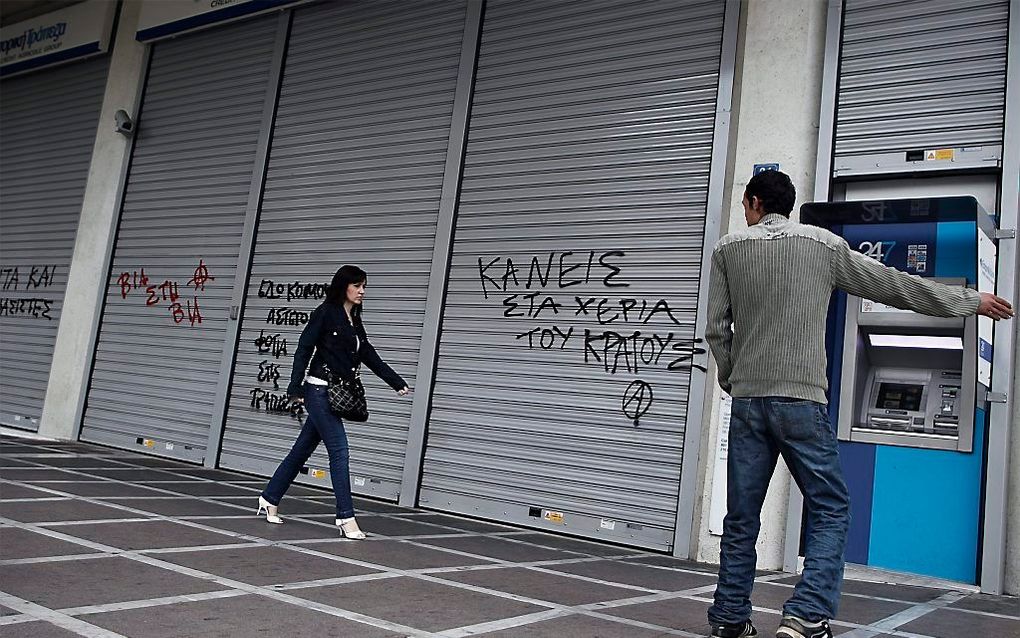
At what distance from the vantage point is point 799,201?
6512 mm

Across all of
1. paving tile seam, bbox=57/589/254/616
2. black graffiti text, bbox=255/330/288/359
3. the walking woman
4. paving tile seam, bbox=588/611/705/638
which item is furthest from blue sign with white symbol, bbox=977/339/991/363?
black graffiti text, bbox=255/330/288/359

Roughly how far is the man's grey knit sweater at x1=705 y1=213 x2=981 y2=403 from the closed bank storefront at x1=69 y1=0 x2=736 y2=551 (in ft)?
10.3

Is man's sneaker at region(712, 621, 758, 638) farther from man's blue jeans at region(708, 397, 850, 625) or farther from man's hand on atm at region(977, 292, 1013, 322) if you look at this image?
man's hand on atm at region(977, 292, 1013, 322)

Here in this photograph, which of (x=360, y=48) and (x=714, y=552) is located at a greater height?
(x=360, y=48)

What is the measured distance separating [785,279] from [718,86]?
150 inches

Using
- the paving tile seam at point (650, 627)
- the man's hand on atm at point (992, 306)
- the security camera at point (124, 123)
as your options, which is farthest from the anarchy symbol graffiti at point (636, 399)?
the security camera at point (124, 123)

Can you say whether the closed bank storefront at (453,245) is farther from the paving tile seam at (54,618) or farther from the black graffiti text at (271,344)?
the paving tile seam at (54,618)

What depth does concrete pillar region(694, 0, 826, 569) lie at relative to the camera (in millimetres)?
6574

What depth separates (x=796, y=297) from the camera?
3.66m

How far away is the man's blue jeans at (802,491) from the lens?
11.4 feet

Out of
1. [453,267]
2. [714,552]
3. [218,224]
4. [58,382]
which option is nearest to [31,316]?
[58,382]

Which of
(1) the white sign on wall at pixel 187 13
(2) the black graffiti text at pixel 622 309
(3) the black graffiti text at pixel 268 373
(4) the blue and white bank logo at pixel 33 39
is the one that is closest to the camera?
(2) the black graffiti text at pixel 622 309

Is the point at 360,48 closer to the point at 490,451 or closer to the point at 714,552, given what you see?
the point at 490,451

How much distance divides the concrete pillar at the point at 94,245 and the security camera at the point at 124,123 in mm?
128
